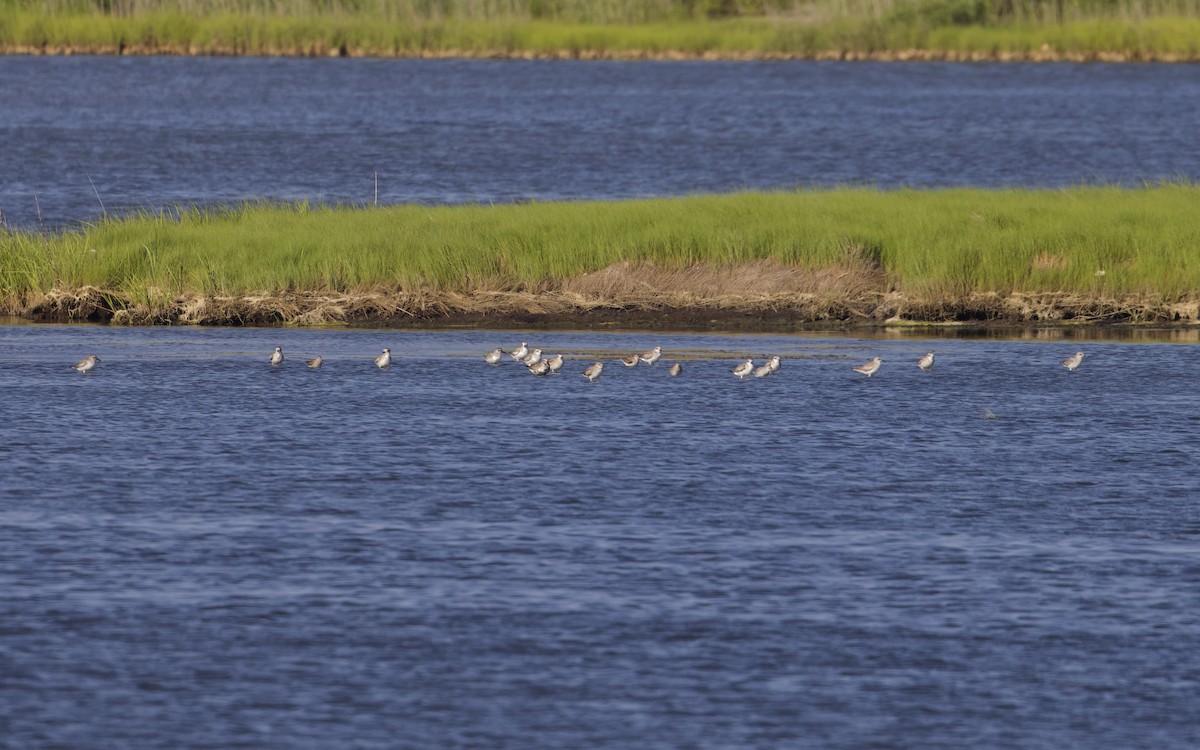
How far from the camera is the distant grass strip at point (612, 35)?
283 ft

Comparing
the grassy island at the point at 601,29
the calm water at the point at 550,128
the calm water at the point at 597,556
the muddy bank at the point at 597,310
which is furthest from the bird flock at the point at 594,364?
the grassy island at the point at 601,29

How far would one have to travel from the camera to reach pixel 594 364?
916 inches

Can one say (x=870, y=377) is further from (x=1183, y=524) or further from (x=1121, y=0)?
(x=1121, y=0)

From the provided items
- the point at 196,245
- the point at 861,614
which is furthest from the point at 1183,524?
the point at 196,245

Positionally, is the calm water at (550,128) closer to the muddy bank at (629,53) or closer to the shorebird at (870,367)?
the muddy bank at (629,53)

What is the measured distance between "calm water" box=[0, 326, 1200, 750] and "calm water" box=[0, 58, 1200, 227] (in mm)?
18385

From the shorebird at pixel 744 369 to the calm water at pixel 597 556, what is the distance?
271mm

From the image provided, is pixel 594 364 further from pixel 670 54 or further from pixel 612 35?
pixel 670 54

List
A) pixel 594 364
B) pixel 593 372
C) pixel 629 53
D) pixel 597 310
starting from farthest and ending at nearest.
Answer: pixel 629 53 < pixel 597 310 < pixel 594 364 < pixel 593 372

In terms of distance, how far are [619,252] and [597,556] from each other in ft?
41.5

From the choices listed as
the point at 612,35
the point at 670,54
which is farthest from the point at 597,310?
the point at 670,54

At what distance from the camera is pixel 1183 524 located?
53.8ft

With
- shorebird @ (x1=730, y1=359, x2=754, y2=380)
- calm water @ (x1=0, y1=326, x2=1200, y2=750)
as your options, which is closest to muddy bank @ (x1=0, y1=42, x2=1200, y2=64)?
calm water @ (x1=0, y1=326, x2=1200, y2=750)

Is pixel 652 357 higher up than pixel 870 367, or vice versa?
pixel 652 357
